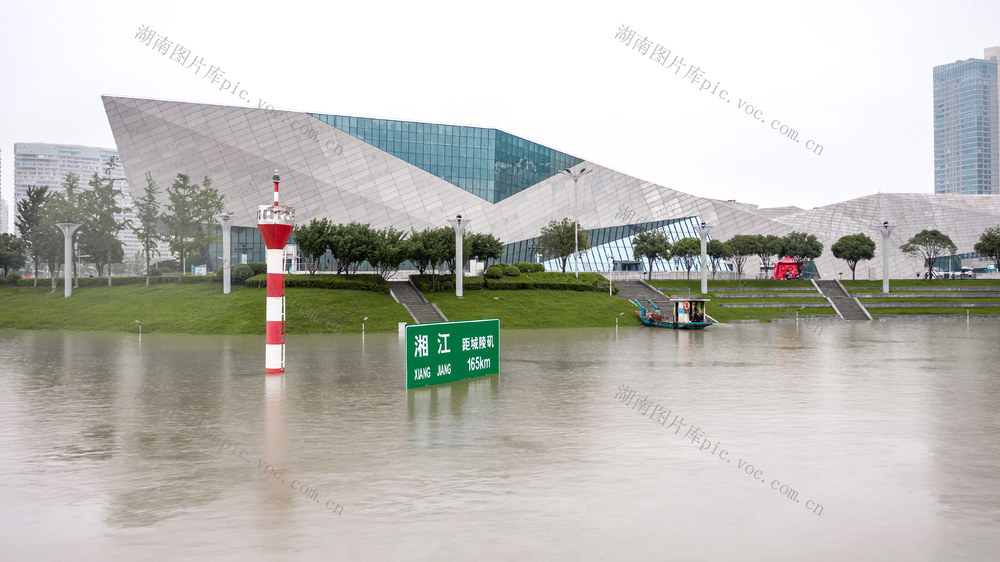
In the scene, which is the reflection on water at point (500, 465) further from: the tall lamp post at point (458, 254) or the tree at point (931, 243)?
the tree at point (931, 243)

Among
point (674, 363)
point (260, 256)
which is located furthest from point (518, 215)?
point (674, 363)

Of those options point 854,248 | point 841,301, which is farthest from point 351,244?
Answer: point 854,248

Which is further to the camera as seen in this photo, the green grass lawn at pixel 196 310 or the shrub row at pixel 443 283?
the shrub row at pixel 443 283

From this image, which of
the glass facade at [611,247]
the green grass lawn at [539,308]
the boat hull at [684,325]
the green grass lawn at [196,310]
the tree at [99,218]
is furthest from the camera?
the glass facade at [611,247]

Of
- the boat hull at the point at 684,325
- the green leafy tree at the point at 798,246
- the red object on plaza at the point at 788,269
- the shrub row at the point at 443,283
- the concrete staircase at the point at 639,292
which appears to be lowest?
the boat hull at the point at 684,325

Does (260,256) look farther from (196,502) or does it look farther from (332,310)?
(196,502)

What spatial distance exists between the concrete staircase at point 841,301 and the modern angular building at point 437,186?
831 inches

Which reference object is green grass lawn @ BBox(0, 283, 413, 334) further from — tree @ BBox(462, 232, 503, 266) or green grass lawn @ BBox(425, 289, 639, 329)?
tree @ BBox(462, 232, 503, 266)

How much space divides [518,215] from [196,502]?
81.8m

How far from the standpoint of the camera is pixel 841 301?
6644 centimetres

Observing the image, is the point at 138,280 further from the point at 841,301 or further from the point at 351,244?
the point at 841,301

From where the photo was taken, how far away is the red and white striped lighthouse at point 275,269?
23.7 m

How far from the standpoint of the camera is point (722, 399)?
Result: 18125 millimetres

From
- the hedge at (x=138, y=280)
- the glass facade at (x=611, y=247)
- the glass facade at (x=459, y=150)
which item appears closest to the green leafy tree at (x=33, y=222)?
the hedge at (x=138, y=280)
